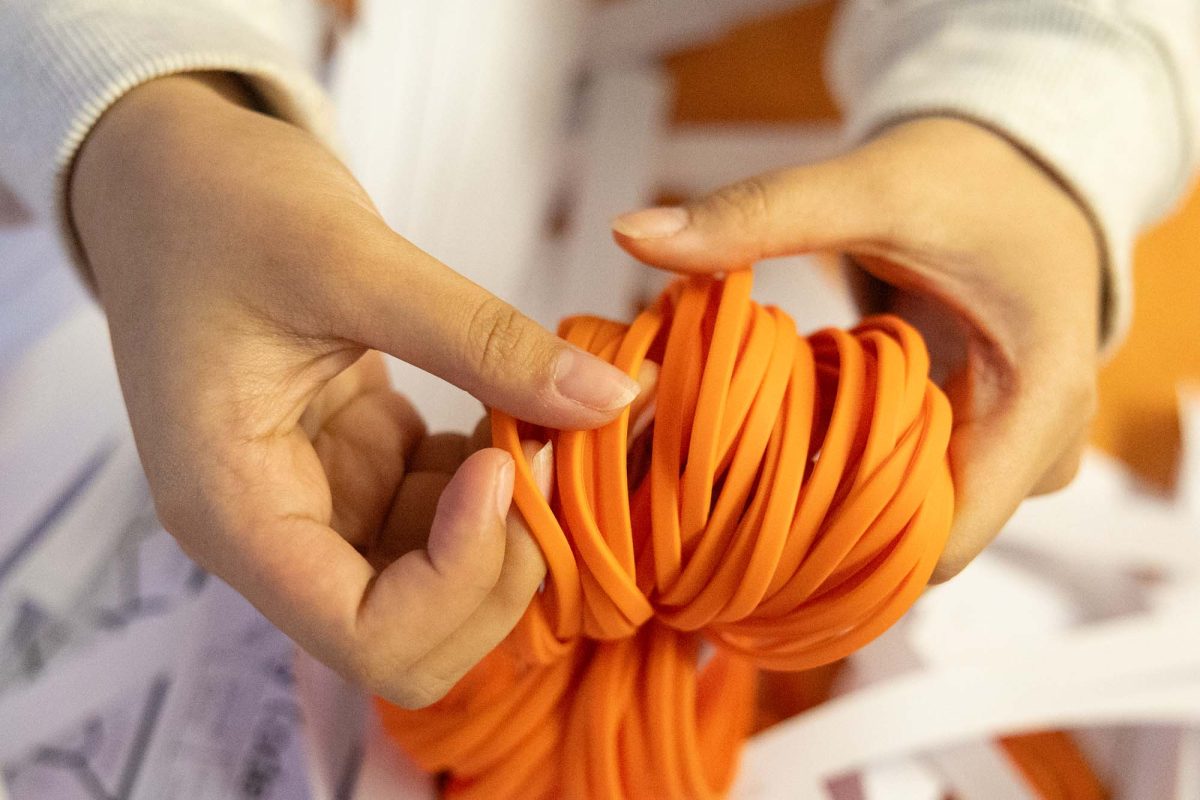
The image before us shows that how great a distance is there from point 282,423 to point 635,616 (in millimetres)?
181

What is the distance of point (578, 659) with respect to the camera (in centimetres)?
47

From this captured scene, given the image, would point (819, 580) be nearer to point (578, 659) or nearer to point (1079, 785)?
point (578, 659)

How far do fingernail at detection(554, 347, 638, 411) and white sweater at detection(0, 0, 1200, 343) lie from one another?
26 cm

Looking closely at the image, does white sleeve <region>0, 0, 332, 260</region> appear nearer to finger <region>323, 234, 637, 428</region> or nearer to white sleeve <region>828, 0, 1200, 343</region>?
finger <region>323, 234, 637, 428</region>

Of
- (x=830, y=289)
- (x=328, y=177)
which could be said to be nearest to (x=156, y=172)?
(x=328, y=177)

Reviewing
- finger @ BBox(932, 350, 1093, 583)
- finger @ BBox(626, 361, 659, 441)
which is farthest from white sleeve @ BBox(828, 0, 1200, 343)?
finger @ BBox(626, 361, 659, 441)

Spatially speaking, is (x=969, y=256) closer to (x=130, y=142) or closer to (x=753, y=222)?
(x=753, y=222)

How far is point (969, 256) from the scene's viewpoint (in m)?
0.50

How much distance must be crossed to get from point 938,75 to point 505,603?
43 centimetres

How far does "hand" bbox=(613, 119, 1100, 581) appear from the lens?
0.43 m

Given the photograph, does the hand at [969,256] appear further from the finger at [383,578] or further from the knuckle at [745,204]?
the finger at [383,578]

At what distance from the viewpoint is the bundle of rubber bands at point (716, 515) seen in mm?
370

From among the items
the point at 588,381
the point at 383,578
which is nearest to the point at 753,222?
the point at 588,381

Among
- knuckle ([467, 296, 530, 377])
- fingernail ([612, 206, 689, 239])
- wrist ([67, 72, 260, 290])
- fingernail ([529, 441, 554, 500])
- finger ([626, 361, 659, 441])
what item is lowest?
fingernail ([529, 441, 554, 500])
